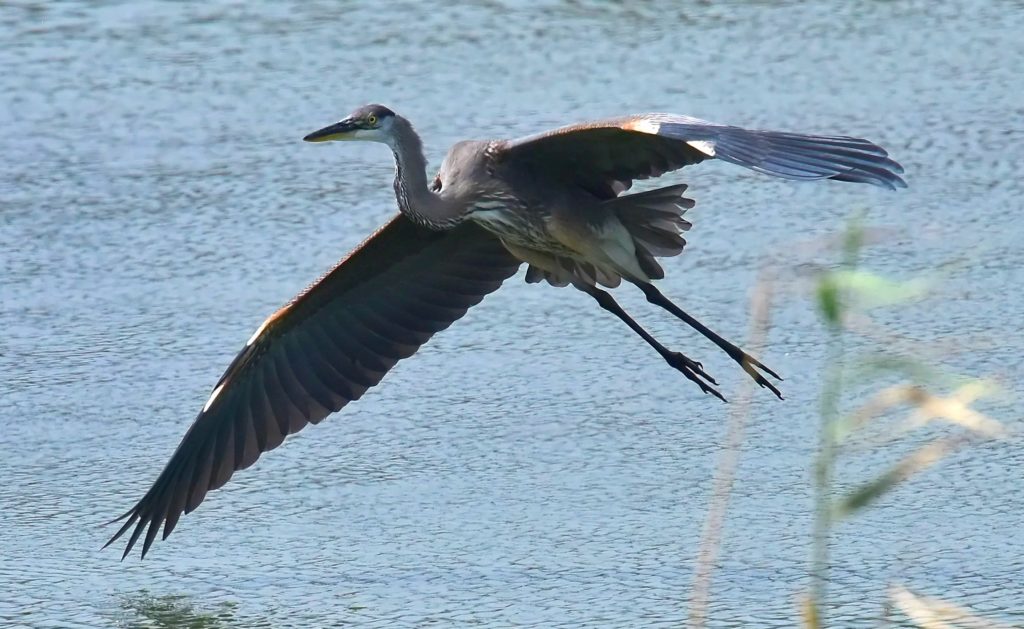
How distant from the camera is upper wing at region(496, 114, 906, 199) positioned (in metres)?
3.43

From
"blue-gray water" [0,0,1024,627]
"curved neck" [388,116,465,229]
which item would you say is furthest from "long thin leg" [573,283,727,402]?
"curved neck" [388,116,465,229]

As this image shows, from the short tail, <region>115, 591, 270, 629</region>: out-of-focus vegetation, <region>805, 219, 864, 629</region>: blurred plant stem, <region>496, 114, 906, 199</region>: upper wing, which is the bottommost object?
<region>115, 591, 270, 629</region>: out-of-focus vegetation

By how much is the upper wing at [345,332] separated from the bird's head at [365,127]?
308 millimetres

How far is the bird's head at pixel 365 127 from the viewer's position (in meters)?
4.38

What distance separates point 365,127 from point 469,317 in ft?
3.89

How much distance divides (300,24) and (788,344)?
332 cm

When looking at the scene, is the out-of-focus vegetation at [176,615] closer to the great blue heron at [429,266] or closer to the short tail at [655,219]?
the great blue heron at [429,266]

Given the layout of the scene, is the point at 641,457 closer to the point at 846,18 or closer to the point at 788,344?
the point at 788,344

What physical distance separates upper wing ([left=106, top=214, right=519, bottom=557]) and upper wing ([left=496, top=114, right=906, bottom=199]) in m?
0.42

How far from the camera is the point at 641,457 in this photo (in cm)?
450

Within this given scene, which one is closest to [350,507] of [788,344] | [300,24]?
[788,344]

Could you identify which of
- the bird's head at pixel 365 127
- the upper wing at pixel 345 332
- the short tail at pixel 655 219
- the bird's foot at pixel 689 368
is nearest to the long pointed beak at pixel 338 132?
the bird's head at pixel 365 127

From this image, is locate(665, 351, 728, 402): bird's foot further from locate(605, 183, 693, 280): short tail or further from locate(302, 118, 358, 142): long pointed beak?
locate(302, 118, 358, 142): long pointed beak

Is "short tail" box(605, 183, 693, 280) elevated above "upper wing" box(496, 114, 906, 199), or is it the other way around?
"upper wing" box(496, 114, 906, 199)
